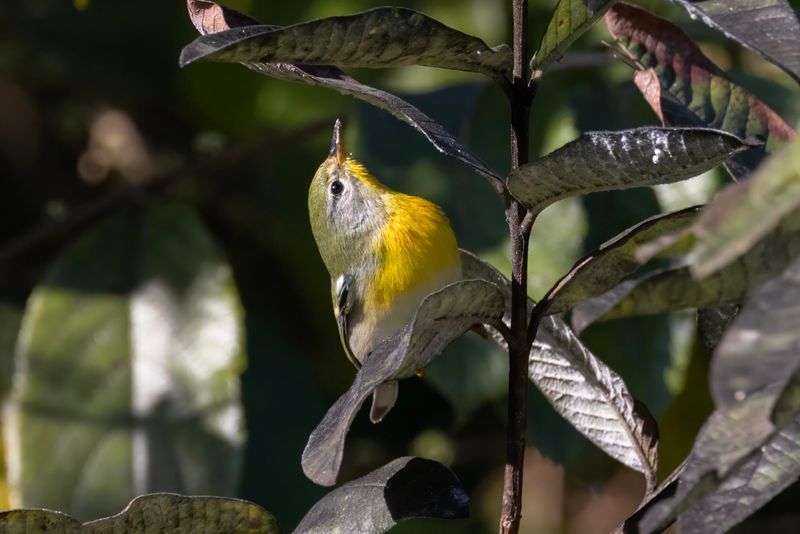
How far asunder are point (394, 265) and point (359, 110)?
1.06 ft

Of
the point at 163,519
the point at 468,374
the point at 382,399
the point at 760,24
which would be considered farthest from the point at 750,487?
the point at 382,399

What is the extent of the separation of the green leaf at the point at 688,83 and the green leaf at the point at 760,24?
15 cm

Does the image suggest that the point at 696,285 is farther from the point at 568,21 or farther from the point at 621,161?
the point at 568,21

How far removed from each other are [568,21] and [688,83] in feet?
0.91

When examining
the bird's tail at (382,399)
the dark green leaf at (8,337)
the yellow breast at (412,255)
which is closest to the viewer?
the yellow breast at (412,255)

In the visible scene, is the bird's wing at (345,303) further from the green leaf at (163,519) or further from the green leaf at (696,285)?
the green leaf at (696,285)

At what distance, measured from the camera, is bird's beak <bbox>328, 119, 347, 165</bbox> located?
1981mm

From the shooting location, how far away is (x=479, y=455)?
8.05ft

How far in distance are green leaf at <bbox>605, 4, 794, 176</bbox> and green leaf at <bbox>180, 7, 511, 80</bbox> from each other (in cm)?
24

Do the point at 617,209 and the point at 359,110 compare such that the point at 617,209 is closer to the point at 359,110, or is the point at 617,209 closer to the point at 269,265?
the point at 359,110

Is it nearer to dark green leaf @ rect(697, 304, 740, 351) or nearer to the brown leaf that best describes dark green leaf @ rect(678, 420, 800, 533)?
dark green leaf @ rect(697, 304, 740, 351)

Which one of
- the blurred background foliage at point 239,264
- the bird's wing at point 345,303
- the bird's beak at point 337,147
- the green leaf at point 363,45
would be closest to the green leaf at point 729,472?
the green leaf at point 363,45

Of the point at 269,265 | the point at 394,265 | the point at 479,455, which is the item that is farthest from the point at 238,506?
the point at 269,265

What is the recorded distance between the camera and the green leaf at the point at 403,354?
2.48 ft
